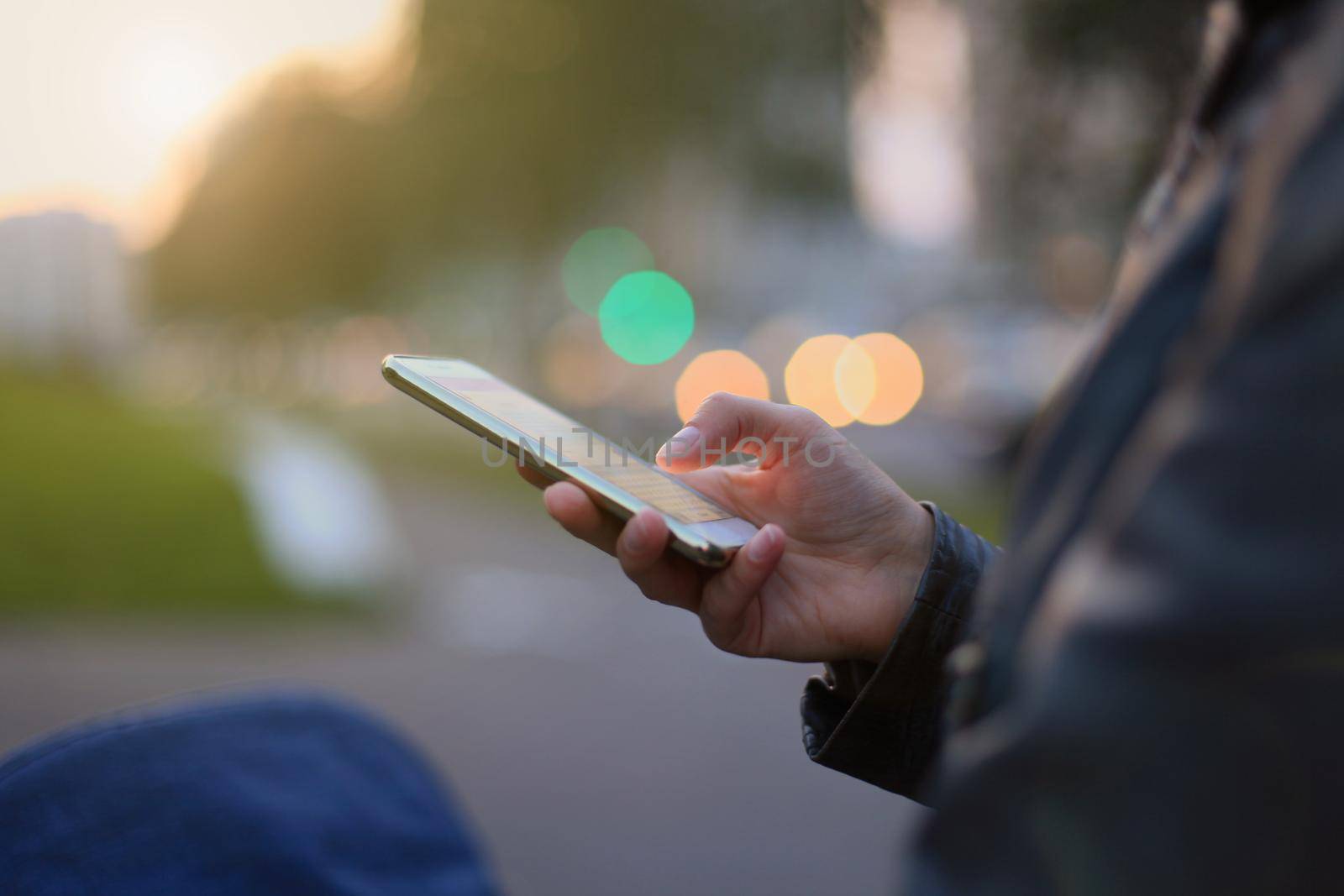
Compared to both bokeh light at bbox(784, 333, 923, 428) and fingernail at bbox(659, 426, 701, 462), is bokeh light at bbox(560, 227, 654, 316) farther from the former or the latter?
fingernail at bbox(659, 426, 701, 462)

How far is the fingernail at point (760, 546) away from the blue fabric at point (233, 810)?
2.05 ft

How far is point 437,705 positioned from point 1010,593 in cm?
539

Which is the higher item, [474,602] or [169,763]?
[169,763]

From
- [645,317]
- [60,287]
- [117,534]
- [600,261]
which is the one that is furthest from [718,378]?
[60,287]

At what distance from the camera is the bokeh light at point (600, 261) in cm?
1505

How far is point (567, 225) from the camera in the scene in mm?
14461

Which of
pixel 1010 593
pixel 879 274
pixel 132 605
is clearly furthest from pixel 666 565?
pixel 879 274

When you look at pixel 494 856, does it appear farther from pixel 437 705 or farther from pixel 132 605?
pixel 132 605

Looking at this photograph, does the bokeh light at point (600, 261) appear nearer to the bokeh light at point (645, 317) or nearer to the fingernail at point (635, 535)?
the bokeh light at point (645, 317)

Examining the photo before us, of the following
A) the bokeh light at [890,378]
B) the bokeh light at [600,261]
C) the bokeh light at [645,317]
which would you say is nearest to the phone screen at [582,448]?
the bokeh light at [600,261]

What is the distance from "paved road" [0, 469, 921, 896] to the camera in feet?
14.5

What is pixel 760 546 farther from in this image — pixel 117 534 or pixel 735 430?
pixel 117 534

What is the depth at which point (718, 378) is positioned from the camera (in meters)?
15.7

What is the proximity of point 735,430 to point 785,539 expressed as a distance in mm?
319
